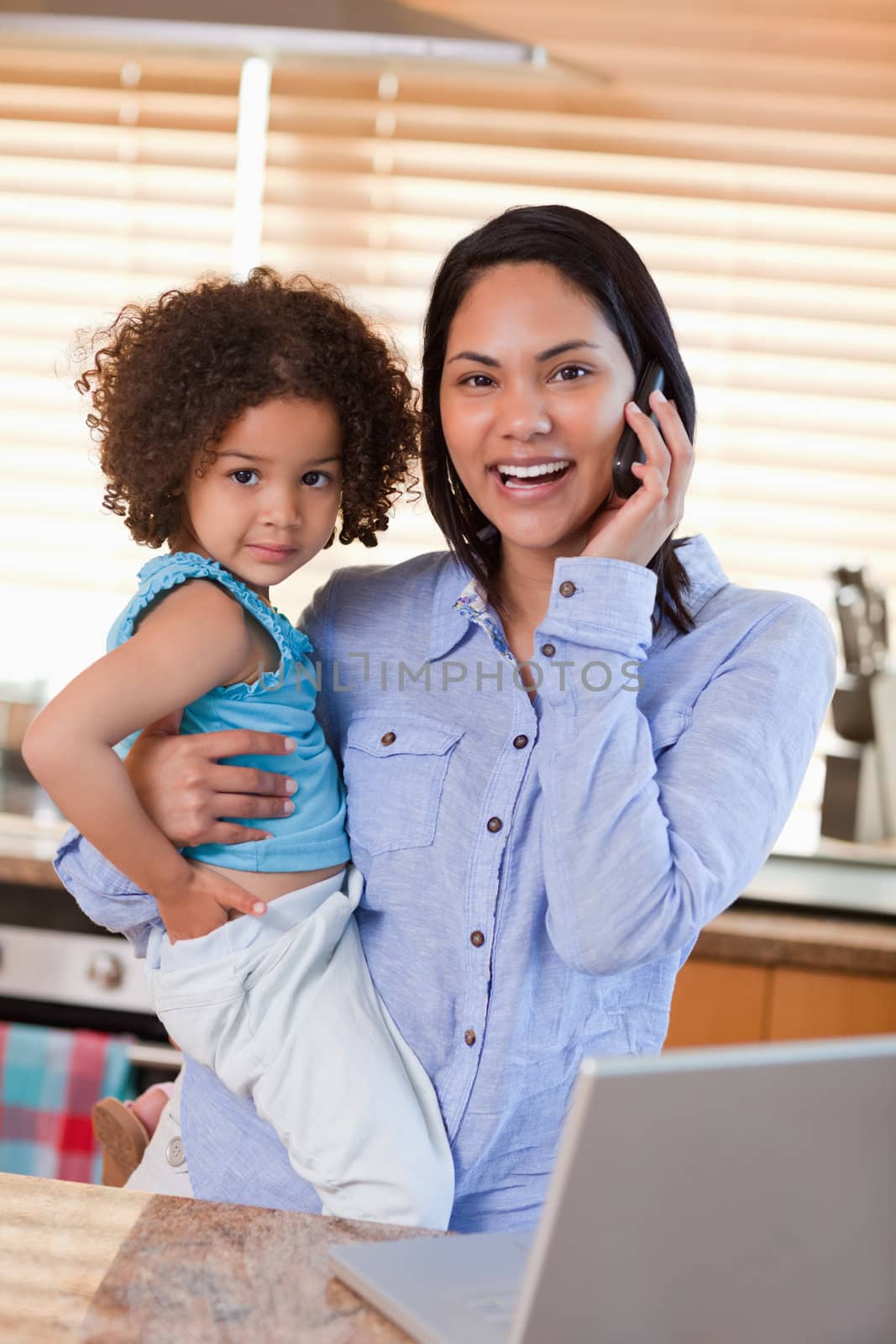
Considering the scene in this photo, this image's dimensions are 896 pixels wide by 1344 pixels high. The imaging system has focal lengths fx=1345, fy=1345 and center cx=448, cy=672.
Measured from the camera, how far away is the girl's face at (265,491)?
49.3 inches

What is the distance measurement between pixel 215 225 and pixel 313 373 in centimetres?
137

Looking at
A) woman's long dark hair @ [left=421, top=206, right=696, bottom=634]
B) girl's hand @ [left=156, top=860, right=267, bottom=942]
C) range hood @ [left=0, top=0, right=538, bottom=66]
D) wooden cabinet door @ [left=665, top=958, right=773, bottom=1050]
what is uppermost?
range hood @ [left=0, top=0, right=538, bottom=66]

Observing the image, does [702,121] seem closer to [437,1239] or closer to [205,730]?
[205,730]

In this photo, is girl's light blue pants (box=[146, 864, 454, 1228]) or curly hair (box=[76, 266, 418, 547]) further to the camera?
curly hair (box=[76, 266, 418, 547])

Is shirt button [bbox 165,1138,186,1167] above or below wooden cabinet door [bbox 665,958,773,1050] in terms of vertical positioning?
above

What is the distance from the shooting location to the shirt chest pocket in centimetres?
123

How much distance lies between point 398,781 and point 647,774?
11.2 inches

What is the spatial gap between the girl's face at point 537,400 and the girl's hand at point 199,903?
0.40 metres

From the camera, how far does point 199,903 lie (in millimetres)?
1180

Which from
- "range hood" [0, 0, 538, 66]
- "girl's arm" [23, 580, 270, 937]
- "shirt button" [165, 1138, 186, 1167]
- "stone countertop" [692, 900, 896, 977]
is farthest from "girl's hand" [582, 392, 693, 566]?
"stone countertop" [692, 900, 896, 977]

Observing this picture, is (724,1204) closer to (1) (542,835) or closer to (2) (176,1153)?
(1) (542,835)

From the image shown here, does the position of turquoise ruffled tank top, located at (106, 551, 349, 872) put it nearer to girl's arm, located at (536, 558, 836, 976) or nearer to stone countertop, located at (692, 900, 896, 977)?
girl's arm, located at (536, 558, 836, 976)

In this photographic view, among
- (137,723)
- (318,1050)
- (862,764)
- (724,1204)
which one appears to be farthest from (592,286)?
(862,764)

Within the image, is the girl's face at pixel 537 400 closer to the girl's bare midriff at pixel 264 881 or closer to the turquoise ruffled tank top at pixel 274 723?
the turquoise ruffled tank top at pixel 274 723
